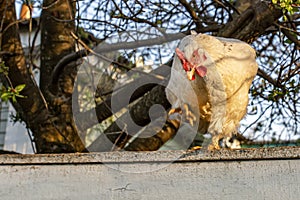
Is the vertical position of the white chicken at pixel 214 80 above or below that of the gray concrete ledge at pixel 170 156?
above

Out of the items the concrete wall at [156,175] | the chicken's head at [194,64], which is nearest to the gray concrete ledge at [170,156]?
the concrete wall at [156,175]

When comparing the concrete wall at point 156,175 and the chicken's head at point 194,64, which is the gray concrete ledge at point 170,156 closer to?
the concrete wall at point 156,175

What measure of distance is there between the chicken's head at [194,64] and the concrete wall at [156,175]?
0.23m

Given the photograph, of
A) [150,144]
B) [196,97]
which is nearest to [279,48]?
[150,144]

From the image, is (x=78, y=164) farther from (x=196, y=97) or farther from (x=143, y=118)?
(x=143, y=118)

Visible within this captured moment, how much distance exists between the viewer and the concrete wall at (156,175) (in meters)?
1.21

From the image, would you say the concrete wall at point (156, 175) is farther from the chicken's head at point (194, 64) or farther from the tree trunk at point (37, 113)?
the tree trunk at point (37, 113)

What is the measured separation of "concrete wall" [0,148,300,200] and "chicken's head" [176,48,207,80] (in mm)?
229

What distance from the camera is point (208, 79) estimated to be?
4.18 feet

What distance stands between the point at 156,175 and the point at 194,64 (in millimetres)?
341

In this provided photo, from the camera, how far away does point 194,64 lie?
1.28 metres

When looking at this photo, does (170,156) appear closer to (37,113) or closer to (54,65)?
(37,113)

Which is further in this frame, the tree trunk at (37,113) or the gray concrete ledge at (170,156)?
the tree trunk at (37,113)

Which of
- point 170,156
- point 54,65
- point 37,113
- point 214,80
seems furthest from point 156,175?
point 54,65
